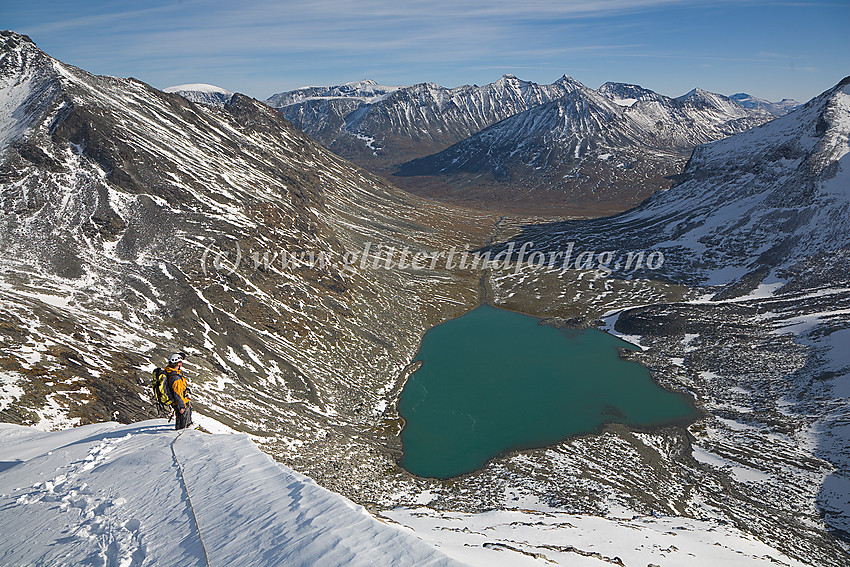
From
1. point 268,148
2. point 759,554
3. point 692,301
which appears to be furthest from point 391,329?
point 268,148

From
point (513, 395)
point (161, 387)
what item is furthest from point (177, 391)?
point (513, 395)

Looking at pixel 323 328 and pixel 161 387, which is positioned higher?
pixel 161 387

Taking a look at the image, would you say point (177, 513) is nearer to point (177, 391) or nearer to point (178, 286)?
point (177, 391)

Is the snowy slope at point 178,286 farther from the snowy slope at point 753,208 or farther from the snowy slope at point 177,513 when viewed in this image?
the snowy slope at point 753,208

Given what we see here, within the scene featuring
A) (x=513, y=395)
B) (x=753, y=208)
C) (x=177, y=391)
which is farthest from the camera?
(x=753, y=208)

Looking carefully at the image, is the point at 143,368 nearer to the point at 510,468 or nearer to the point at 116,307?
the point at 116,307

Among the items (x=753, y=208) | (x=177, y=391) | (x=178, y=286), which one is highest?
(x=753, y=208)
